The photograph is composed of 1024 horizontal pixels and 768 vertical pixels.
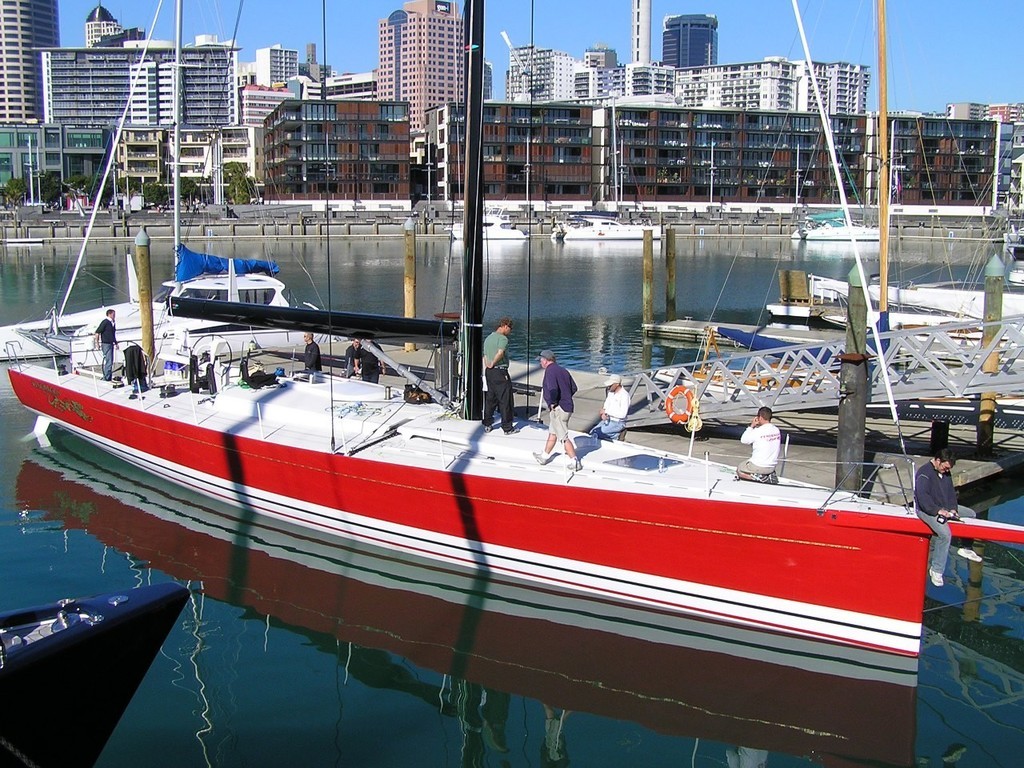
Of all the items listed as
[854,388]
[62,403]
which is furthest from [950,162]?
[62,403]

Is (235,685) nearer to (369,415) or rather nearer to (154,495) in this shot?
(369,415)

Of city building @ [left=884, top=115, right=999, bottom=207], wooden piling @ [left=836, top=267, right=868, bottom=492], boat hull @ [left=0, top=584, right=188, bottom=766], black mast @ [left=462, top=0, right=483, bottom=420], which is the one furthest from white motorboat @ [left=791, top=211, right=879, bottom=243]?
boat hull @ [left=0, top=584, right=188, bottom=766]

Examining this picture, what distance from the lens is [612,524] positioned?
1248 cm

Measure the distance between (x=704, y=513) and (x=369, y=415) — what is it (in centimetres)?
615

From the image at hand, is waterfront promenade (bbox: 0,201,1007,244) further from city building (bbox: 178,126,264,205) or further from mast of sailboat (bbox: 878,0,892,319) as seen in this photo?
mast of sailboat (bbox: 878,0,892,319)

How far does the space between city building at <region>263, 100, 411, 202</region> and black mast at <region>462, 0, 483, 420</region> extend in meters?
101

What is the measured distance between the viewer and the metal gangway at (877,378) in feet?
51.9

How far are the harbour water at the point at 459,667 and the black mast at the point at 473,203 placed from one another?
960mm

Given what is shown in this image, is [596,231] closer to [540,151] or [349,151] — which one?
[540,151]

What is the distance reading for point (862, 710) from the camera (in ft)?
35.1

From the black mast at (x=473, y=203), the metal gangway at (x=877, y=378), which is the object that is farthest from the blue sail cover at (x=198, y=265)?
the metal gangway at (x=877, y=378)

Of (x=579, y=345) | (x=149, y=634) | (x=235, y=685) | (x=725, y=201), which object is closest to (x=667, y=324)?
(x=579, y=345)

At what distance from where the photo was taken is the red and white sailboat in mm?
11422

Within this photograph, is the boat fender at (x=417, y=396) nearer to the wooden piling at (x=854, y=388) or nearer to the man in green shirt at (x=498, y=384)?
the man in green shirt at (x=498, y=384)
